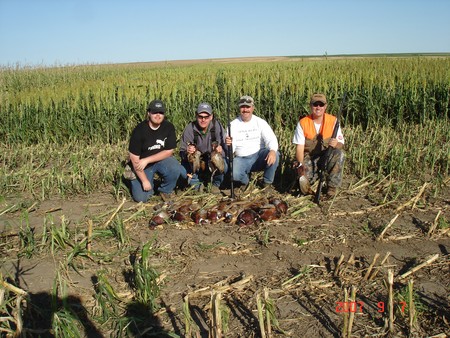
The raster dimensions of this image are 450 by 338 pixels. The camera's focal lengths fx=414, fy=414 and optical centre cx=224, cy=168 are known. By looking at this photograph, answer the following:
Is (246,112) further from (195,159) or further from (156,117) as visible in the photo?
(156,117)

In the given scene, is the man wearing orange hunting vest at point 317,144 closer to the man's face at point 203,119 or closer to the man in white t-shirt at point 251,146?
the man in white t-shirt at point 251,146

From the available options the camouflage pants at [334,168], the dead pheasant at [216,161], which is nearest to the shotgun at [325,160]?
the camouflage pants at [334,168]

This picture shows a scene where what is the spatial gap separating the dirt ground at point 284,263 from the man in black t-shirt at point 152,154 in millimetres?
242

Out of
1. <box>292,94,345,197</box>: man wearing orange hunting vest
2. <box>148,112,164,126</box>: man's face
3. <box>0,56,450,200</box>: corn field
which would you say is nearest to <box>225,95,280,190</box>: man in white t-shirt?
<box>292,94,345,197</box>: man wearing orange hunting vest

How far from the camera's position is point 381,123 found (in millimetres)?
8508

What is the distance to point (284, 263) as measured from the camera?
154 inches

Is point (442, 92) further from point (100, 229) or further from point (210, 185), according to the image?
point (100, 229)

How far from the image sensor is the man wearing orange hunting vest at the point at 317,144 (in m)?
5.52

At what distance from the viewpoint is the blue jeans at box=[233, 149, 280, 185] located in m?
5.87

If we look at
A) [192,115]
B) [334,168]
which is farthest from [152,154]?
[192,115]

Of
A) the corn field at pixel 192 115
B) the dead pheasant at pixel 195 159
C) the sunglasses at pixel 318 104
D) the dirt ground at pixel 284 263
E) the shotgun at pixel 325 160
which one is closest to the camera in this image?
the dirt ground at pixel 284 263

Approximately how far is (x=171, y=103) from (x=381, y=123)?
4.42 metres

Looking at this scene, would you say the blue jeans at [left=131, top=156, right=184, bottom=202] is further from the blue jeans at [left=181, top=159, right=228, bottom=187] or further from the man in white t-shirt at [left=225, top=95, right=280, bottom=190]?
the man in white t-shirt at [left=225, top=95, right=280, bottom=190]

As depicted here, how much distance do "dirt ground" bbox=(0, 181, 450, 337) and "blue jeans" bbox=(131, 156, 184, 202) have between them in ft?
0.55
